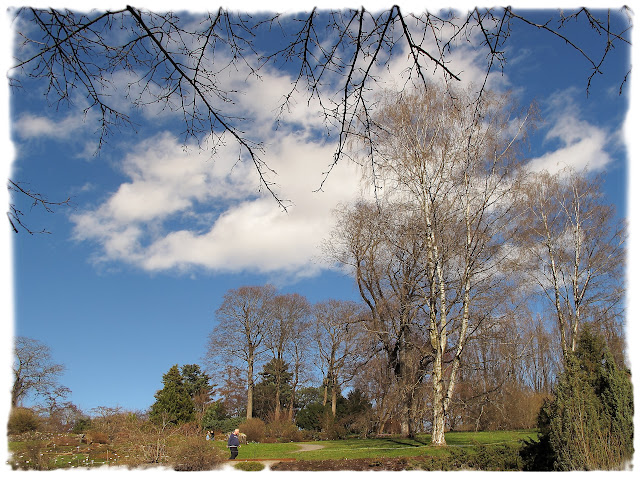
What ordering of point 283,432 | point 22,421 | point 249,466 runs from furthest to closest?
point 283,432 → point 22,421 → point 249,466

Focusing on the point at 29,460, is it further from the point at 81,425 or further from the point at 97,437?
the point at 81,425

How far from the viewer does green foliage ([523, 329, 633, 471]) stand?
5352 mm

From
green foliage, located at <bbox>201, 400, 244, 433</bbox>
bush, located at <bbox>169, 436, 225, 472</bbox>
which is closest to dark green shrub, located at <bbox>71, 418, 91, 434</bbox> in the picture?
green foliage, located at <bbox>201, 400, 244, 433</bbox>

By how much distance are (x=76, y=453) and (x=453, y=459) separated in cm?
1115

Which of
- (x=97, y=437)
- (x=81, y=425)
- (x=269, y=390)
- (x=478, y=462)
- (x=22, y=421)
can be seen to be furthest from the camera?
(x=269, y=390)

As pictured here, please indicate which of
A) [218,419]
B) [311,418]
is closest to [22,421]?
[218,419]

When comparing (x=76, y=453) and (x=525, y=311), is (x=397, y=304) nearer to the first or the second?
(x=525, y=311)

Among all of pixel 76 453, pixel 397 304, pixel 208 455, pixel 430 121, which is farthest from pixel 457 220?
pixel 76 453

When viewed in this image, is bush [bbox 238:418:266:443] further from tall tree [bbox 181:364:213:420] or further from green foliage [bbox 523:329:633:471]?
green foliage [bbox 523:329:633:471]

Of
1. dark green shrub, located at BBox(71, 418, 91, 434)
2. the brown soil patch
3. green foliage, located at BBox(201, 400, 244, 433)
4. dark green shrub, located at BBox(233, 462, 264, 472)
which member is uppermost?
the brown soil patch

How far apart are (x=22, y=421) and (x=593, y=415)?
17.3 meters

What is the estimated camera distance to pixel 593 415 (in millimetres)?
5551

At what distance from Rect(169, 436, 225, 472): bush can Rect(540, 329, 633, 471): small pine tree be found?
6579 millimetres

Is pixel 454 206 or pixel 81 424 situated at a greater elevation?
pixel 454 206
